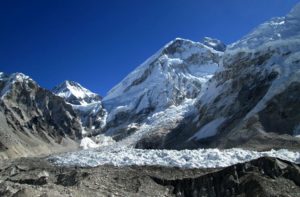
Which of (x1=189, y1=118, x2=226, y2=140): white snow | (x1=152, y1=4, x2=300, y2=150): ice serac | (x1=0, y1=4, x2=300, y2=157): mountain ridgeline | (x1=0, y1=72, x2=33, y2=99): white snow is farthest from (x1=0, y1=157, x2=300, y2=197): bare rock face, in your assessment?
(x1=0, y1=72, x2=33, y2=99): white snow

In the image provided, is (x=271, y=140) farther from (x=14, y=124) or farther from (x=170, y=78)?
(x=170, y=78)

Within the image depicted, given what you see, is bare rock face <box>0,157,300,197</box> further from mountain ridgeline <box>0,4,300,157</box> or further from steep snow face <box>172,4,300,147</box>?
steep snow face <box>172,4,300,147</box>

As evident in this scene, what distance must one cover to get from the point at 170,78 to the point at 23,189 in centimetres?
16148

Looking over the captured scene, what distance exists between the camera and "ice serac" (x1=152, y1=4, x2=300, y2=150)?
65.7 m

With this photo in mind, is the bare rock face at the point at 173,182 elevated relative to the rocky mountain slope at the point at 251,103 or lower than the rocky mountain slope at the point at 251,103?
lower

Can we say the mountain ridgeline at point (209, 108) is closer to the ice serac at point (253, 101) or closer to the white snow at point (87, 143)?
the ice serac at point (253, 101)

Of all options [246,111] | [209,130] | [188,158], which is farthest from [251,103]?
[188,158]

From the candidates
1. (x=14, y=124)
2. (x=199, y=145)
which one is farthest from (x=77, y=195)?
(x=14, y=124)

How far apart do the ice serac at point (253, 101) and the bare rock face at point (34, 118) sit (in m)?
53.0

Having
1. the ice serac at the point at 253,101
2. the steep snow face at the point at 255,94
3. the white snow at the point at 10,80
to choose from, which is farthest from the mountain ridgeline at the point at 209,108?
the white snow at the point at 10,80

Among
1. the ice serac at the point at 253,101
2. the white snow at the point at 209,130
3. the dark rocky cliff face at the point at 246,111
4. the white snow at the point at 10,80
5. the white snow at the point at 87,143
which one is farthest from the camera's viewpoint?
the white snow at the point at 10,80

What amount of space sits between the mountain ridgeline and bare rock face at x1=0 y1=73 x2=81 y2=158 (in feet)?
1.23

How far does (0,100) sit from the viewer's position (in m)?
162

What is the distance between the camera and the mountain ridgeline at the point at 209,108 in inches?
2766
